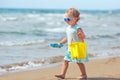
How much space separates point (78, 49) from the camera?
5.75 metres

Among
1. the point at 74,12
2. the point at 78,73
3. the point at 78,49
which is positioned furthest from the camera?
the point at 78,73

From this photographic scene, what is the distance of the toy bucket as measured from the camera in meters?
5.75

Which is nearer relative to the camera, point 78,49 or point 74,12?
point 78,49

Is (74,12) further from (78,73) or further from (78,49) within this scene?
(78,73)

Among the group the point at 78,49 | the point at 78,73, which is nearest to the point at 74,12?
the point at 78,49

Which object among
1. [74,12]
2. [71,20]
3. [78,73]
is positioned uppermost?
[74,12]

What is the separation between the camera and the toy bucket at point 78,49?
18.9 feet

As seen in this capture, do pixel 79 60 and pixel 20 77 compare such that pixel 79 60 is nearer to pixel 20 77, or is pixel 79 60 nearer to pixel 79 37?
pixel 79 37

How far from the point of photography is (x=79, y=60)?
5.84m

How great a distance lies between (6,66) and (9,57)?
1.52 m

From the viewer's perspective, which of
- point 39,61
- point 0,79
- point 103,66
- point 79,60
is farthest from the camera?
point 39,61

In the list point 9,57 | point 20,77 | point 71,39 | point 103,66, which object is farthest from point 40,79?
point 9,57

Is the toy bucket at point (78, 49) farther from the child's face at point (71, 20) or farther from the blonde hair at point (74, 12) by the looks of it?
the blonde hair at point (74, 12)

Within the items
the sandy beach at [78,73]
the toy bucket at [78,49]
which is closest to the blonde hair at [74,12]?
the toy bucket at [78,49]
